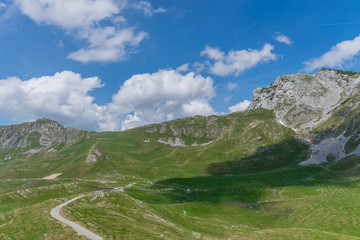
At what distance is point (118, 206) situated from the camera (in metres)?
57.9

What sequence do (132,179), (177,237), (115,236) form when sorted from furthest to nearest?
(132,179), (177,237), (115,236)

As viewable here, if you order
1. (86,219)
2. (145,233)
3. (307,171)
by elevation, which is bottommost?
(307,171)

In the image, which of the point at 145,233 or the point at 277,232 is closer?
the point at 145,233

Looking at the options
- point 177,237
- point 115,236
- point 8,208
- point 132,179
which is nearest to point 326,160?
point 132,179

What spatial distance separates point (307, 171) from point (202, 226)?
138527mm

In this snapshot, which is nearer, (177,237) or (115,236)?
(115,236)

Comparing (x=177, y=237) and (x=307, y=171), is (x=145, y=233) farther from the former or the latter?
(x=307, y=171)

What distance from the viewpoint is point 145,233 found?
3912cm

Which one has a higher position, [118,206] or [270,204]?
[118,206]

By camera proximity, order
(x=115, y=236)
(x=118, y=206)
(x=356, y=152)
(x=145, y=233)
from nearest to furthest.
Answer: (x=115, y=236)
(x=145, y=233)
(x=118, y=206)
(x=356, y=152)

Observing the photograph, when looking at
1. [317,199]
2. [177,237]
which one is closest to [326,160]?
[317,199]

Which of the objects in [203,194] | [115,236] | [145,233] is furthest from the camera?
[203,194]

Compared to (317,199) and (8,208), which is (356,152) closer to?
(317,199)

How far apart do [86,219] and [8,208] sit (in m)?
62.5
